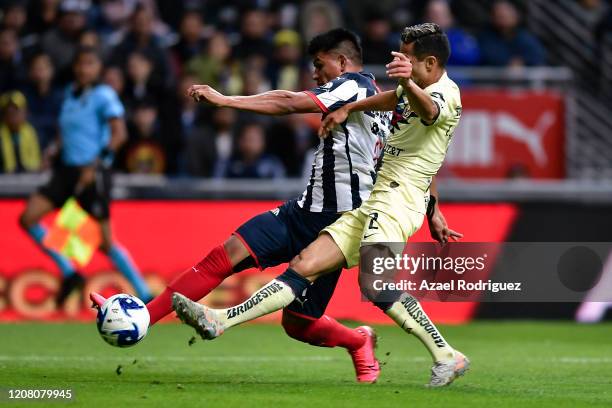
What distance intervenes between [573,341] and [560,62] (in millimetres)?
7634

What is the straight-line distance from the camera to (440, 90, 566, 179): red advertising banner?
16438 mm

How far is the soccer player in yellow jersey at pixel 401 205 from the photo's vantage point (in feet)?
25.8

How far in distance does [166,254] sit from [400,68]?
7.64 meters

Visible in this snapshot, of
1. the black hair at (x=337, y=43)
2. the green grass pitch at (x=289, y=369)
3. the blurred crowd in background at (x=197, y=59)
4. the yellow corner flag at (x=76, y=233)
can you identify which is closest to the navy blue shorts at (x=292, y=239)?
the green grass pitch at (x=289, y=369)

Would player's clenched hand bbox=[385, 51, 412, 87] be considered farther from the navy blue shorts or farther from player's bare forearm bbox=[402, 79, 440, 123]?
the navy blue shorts

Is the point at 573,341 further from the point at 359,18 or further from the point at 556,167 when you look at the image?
the point at 359,18

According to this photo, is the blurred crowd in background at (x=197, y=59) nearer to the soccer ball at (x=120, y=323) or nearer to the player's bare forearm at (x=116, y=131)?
the player's bare forearm at (x=116, y=131)

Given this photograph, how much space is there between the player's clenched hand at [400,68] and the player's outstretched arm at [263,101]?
2.58ft

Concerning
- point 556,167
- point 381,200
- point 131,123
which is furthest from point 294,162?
point 381,200

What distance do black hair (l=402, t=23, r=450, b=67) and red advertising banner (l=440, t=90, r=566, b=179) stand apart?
27.3 ft

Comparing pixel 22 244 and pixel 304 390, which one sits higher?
pixel 304 390

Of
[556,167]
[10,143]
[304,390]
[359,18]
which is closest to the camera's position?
[304,390]

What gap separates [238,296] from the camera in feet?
46.9

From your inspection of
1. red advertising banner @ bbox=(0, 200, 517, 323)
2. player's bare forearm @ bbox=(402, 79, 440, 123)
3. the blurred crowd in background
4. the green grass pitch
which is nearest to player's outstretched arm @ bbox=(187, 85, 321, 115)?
player's bare forearm @ bbox=(402, 79, 440, 123)
